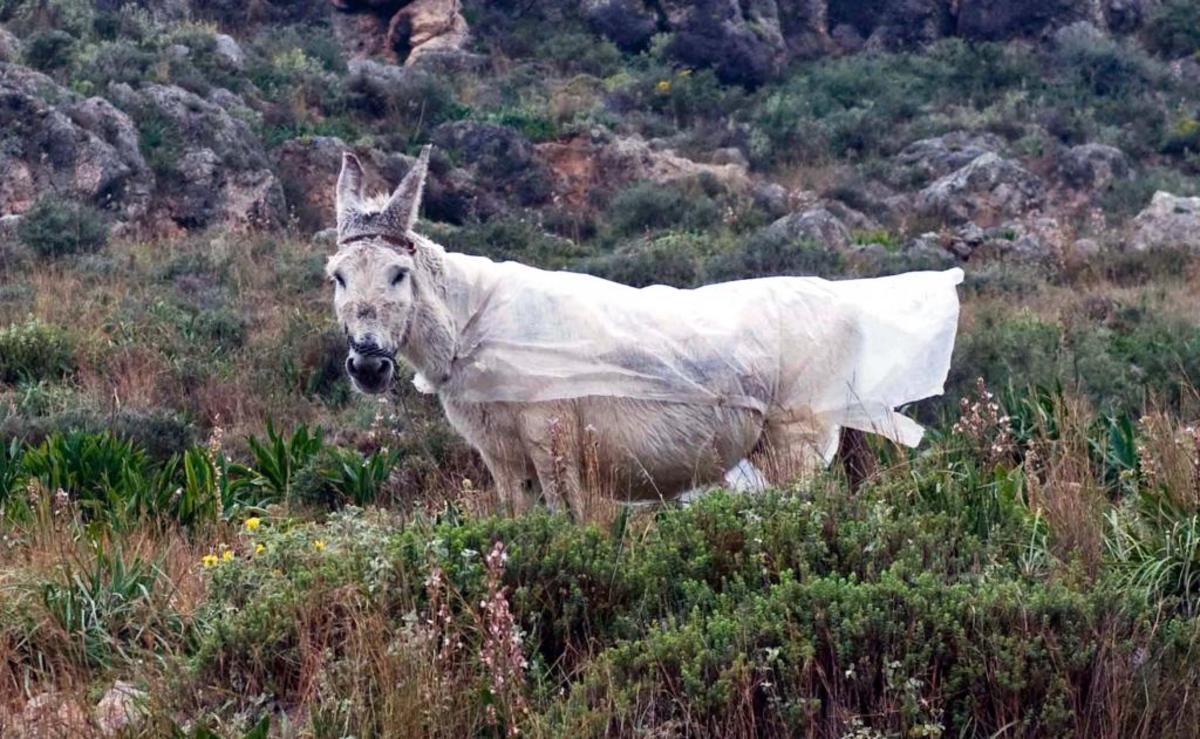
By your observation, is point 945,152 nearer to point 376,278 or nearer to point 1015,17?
point 1015,17

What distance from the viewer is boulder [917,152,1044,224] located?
23.0m

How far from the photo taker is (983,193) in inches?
925

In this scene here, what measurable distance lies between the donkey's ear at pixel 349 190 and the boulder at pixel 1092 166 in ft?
64.4

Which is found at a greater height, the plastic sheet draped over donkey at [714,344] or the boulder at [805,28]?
the plastic sheet draped over donkey at [714,344]

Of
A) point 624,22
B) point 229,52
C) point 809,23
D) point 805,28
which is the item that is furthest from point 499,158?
point 809,23

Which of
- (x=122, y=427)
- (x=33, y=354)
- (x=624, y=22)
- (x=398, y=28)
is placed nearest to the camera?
(x=122, y=427)

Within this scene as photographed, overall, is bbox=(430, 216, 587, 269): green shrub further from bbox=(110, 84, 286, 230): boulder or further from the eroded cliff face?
the eroded cliff face

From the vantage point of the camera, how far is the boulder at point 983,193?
23.0 m

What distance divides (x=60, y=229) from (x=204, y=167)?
3.49m

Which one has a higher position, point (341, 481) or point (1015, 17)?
point (341, 481)

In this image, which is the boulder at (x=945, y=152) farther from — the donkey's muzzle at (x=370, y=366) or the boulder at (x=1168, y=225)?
the donkey's muzzle at (x=370, y=366)

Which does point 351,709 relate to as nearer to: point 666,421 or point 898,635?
point 898,635

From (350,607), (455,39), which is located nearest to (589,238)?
(455,39)

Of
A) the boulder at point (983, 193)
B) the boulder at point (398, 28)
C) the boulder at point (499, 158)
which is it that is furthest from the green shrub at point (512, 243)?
the boulder at point (398, 28)
